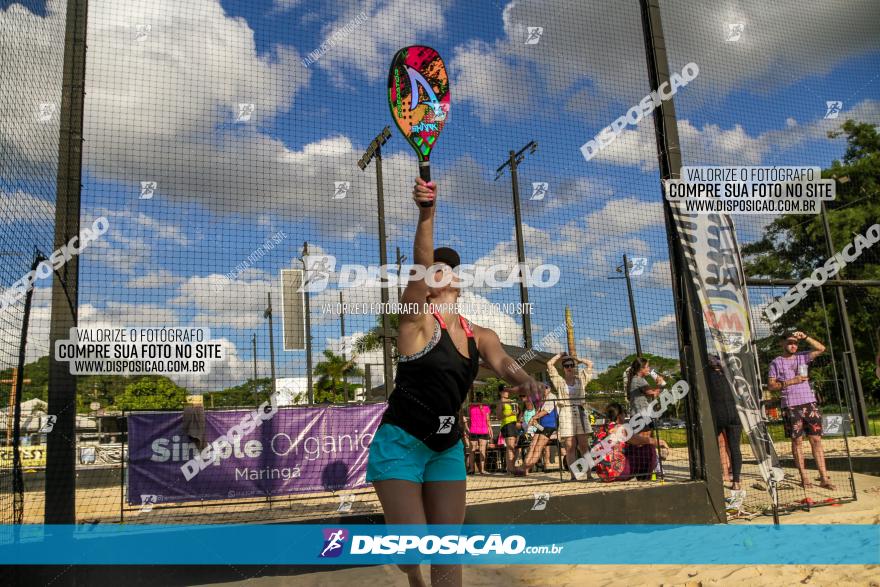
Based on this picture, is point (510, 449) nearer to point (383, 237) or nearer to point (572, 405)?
point (572, 405)

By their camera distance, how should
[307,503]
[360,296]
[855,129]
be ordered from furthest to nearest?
[855,129]
[307,503]
[360,296]

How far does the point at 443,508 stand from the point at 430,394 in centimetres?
53

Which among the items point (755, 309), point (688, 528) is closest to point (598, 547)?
point (688, 528)

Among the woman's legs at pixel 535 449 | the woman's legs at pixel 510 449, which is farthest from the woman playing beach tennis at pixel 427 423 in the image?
the woman's legs at pixel 510 449

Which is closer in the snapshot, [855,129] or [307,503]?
[307,503]

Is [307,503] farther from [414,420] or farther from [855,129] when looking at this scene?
[855,129]

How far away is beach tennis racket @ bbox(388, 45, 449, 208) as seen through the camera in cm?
350

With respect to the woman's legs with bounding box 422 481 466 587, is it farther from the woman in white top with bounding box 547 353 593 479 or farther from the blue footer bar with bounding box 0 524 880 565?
the woman in white top with bounding box 547 353 593 479

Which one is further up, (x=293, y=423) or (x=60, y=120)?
(x=60, y=120)

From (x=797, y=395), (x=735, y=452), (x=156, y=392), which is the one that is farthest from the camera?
(x=156, y=392)

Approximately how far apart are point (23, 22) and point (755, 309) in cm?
761

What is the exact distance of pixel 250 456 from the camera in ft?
27.9

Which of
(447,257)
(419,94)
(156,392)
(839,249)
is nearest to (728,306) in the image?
(419,94)

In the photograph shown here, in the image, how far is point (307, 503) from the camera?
30.8 feet
